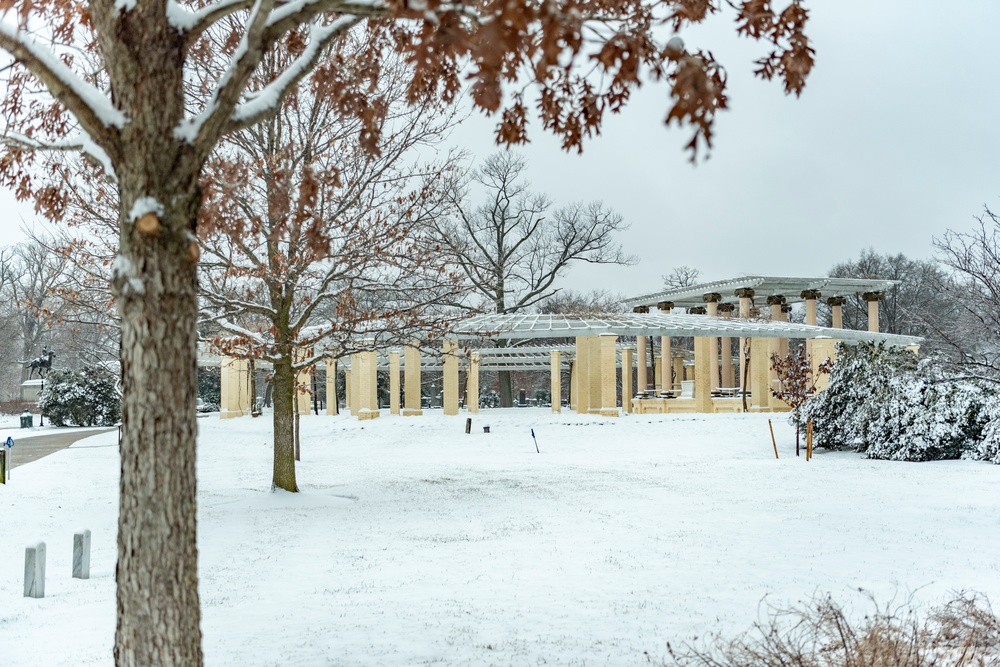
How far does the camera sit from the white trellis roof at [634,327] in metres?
27.0

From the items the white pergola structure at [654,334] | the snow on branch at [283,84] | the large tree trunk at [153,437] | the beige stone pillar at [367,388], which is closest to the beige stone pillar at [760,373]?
the white pergola structure at [654,334]

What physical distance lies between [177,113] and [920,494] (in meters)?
12.9

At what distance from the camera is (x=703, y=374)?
31.5 meters

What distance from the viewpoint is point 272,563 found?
8938mm

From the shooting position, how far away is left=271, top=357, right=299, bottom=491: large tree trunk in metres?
13.0

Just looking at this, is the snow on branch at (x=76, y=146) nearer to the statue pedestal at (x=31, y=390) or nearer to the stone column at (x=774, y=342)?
the stone column at (x=774, y=342)

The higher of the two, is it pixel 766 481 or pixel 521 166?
pixel 521 166

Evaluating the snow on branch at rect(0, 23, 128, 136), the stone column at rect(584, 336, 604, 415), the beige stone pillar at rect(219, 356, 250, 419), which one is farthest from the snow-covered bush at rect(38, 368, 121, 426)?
the snow on branch at rect(0, 23, 128, 136)

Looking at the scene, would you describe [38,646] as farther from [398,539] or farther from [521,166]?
[521,166]

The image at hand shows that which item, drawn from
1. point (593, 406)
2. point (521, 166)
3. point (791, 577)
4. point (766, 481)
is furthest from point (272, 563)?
point (521, 166)

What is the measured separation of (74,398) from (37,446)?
494 inches

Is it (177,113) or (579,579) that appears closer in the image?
(177,113)

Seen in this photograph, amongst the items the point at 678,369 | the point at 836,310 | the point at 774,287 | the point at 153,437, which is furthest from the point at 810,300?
the point at 153,437

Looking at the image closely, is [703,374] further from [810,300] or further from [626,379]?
[810,300]
